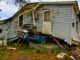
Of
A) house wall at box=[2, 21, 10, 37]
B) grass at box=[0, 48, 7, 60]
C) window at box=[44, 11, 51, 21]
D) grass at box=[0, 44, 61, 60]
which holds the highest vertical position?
window at box=[44, 11, 51, 21]

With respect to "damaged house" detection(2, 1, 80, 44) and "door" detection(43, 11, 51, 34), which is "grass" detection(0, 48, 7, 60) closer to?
"damaged house" detection(2, 1, 80, 44)

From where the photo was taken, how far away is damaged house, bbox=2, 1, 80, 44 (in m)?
23.0

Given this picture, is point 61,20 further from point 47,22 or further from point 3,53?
→ point 3,53

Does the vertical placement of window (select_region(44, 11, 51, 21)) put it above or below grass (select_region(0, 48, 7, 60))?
above

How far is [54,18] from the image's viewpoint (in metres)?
23.7

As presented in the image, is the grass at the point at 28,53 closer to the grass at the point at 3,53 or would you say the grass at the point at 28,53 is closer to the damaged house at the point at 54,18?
the grass at the point at 3,53

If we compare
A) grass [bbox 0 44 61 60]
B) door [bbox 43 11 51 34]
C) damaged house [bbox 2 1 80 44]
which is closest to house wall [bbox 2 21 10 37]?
damaged house [bbox 2 1 80 44]

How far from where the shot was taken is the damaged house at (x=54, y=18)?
23.0 metres

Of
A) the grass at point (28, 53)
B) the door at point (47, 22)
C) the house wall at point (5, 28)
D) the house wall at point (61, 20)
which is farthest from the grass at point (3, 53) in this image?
the house wall at point (5, 28)

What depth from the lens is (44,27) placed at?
23.9 metres

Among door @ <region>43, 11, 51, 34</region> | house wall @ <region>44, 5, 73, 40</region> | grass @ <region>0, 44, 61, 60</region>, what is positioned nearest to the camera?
grass @ <region>0, 44, 61, 60</region>

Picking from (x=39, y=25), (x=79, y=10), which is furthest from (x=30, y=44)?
(x=79, y=10)

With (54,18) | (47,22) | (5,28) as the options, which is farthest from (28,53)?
(5,28)

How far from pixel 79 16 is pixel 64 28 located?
11.1 feet
